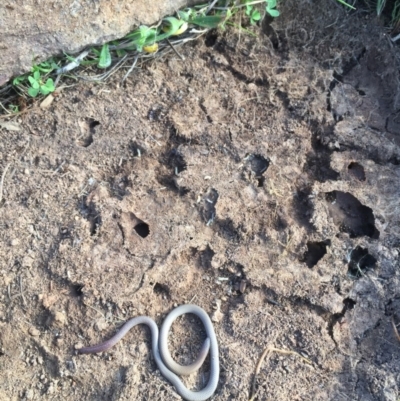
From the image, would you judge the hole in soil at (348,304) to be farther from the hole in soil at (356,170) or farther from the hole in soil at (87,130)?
the hole in soil at (87,130)

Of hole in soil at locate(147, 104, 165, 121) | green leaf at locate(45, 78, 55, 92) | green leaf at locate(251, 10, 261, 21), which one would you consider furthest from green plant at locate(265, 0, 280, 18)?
green leaf at locate(45, 78, 55, 92)

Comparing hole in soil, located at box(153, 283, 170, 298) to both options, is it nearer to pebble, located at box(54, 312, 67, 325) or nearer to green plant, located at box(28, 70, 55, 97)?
pebble, located at box(54, 312, 67, 325)

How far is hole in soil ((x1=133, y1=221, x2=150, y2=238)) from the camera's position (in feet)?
9.88

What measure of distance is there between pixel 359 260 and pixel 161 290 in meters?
1.14

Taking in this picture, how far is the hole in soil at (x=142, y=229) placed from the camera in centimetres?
301

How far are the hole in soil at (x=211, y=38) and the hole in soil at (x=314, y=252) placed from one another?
1481 millimetres

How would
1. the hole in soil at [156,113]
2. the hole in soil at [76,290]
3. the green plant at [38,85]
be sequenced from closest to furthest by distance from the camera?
the hole in soil at [76,290]
the green plant at [38,85]
the hole in soil at [156,113]

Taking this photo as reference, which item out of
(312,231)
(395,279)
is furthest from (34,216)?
(395,279)

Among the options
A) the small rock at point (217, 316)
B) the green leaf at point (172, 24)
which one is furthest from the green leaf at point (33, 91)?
the small rock at point (217, 316)

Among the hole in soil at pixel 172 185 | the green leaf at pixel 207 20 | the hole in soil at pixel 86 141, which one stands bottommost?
the hole in soil at pixel 172 185

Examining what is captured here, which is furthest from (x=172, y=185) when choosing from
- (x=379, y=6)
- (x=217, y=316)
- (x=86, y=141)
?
(x=379, y=6)

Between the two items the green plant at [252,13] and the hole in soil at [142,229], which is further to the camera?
the green plant at [252,13]

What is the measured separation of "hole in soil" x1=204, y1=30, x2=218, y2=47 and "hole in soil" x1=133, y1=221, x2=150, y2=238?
4.28 feet

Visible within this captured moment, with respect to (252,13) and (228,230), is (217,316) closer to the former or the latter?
(228,230)
